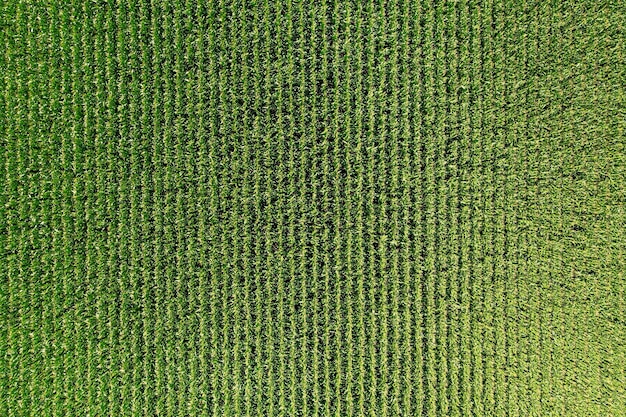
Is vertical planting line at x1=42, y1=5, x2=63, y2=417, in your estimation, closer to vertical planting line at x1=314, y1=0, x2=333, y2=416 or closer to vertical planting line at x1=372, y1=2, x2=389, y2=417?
vertical planting line at x1=314, y1=0, x2=333, y2=416

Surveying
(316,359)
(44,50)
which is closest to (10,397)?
(316,359)

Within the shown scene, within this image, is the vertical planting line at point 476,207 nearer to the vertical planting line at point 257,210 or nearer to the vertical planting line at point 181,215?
the vertical planting line at point 257,210

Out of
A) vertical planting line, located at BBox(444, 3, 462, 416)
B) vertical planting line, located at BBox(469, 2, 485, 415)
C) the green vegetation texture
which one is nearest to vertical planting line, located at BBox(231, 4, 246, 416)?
the green vegetation texture

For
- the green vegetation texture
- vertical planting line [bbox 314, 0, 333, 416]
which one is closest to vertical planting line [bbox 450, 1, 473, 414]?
the green vegetation texture

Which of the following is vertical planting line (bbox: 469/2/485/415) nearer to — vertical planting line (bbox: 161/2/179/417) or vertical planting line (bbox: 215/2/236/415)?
vertical planting line (bbox: 215/2/236/415)

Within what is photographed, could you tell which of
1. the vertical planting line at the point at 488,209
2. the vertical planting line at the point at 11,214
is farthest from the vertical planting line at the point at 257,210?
the vertical planting line at the point at 488,209

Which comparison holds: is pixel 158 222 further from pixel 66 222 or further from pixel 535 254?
pixel 535 254

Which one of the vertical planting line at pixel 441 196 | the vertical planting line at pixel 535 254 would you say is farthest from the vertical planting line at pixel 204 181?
the vertical planting line at pixel 535 254

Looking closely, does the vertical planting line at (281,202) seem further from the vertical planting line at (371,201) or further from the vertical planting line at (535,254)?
the vertical planting line at (535,254)
